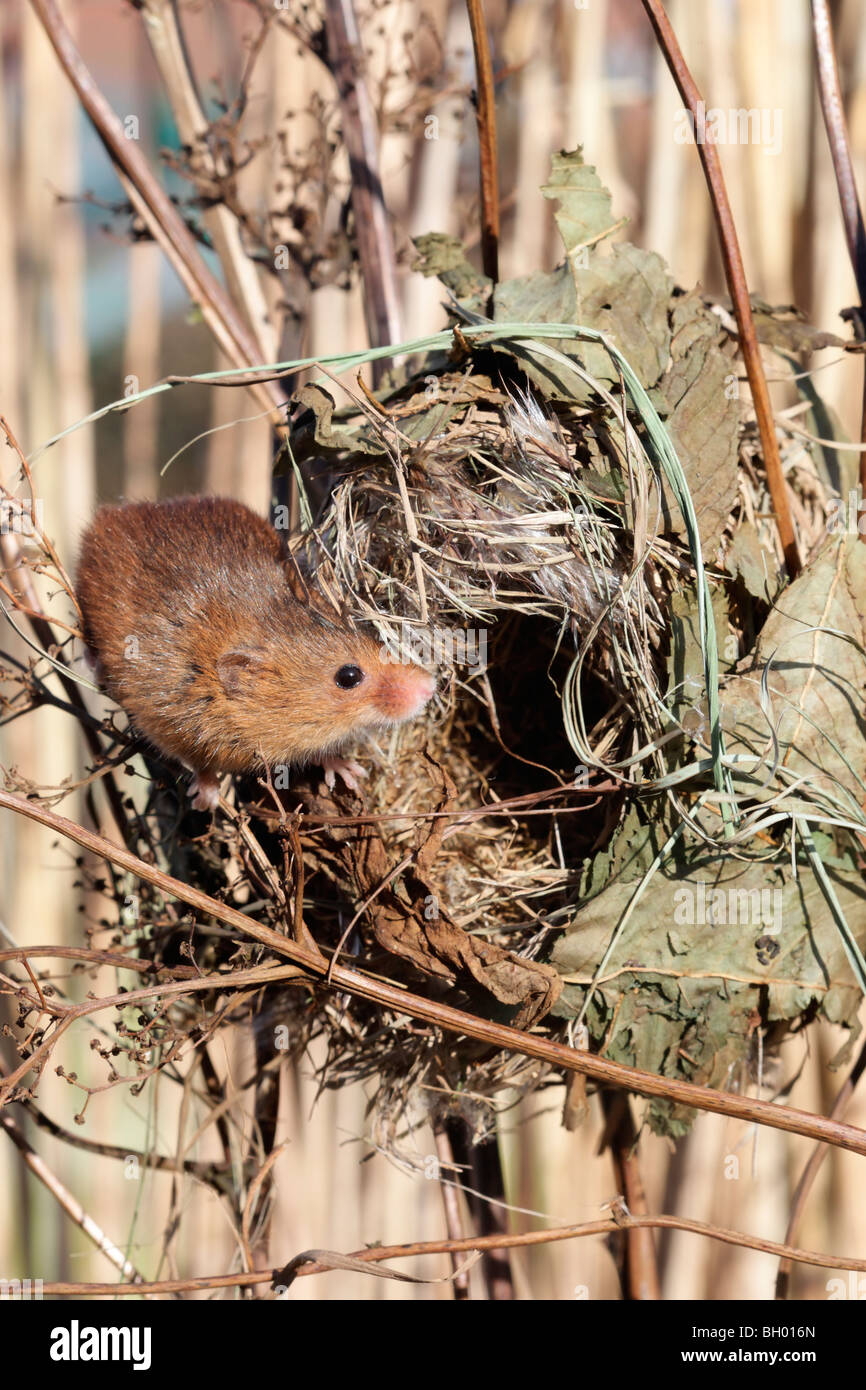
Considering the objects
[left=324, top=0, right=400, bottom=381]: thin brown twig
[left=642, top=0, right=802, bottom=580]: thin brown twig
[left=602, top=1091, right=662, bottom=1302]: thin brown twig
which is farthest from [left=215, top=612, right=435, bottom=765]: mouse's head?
[left=602, top=1091, right=662, bottom=1302]: thin brown twig

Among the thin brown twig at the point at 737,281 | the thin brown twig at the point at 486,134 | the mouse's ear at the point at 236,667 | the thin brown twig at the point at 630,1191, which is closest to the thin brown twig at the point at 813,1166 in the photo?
the thin brown twig at the point at 630,1191

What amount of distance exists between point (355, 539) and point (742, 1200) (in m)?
2.06

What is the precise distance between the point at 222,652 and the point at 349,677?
0.25 metres

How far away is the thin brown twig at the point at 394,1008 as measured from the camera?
50.3 inches

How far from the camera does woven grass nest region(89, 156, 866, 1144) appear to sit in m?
1.51

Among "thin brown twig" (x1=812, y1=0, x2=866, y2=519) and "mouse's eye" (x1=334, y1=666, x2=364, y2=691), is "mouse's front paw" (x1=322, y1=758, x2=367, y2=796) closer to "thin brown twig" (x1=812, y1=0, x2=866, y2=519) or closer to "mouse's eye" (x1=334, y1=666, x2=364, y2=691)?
"mouse's eye" (x1=334, y1=666, x2=364, y2=691)

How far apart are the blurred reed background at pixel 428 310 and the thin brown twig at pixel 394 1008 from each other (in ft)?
3.52

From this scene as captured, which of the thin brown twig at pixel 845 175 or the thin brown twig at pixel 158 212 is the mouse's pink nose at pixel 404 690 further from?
the thin brown twig at pixel 845 175

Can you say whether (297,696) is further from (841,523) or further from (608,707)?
(841,523)

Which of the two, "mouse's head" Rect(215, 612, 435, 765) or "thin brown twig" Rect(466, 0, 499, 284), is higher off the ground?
"thin brown twig" Rect(466, 0, 499, 284)

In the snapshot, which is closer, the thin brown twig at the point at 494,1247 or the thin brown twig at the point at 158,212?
the thin brown twig at the point at 494,1247

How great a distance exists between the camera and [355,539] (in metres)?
1.74

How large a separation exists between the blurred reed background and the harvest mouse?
1.75 ft
